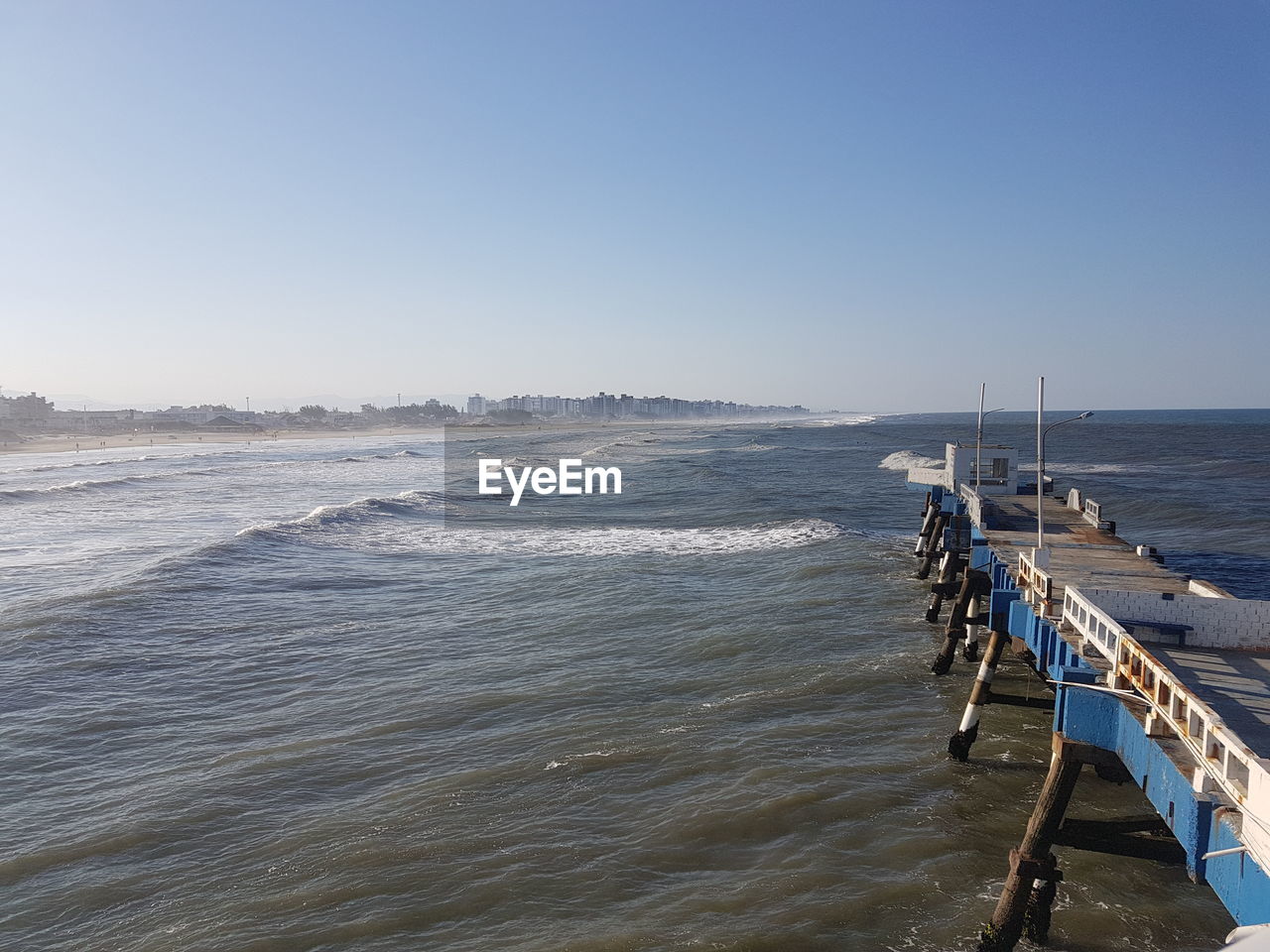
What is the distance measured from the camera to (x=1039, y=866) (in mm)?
7629

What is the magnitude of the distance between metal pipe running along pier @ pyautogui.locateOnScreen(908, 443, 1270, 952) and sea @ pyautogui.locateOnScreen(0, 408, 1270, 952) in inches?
38.9

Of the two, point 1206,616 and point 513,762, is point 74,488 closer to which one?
point 513,762

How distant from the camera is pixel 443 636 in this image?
1784 cm

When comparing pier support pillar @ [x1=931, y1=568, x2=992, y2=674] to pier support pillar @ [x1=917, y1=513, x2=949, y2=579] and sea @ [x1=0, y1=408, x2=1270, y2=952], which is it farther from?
pier support pillar @ [x1=917, y1=513, x2=949, y2=579]

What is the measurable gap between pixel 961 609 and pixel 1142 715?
710cm

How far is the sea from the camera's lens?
27.0 feet

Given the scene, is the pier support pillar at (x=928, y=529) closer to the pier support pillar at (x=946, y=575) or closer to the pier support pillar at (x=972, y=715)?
the pier support pillar at (x=946, y=575)

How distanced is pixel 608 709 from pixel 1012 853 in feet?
23.3

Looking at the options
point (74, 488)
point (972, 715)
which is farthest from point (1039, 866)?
point (74, 488)

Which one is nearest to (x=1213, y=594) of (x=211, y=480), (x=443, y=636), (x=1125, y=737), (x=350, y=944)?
(x=1125, y=737)

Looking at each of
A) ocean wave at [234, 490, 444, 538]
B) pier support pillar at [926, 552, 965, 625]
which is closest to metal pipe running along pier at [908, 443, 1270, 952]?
pier support pillar at [926, 552, 965, 625]

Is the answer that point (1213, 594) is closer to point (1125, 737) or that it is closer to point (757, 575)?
point (1125, 737)

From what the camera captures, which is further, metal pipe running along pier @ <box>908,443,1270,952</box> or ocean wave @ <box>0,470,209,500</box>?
ocean wave @ <box>0,470,209,500</box>

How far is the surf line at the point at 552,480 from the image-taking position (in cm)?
4881
